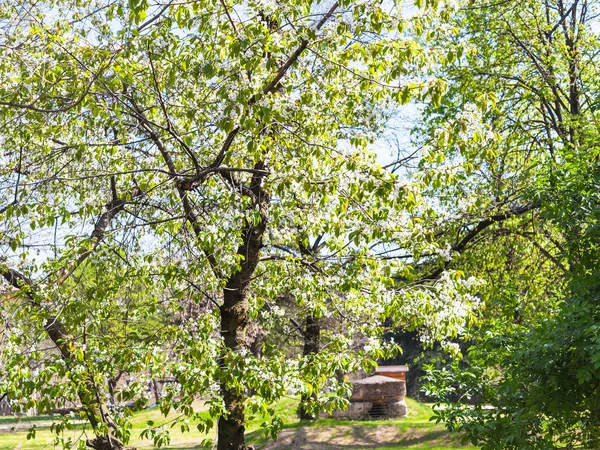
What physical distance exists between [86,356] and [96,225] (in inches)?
97.5

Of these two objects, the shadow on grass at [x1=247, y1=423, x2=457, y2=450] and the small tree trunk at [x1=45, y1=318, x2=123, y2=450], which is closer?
the small tree trunk at [x1=45, y1=318, x2=123, y2=450]

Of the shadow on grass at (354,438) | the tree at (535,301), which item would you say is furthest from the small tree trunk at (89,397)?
the shadow on grass at (354,438)

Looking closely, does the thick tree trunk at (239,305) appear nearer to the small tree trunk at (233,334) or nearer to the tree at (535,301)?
the small tree trunk at (233,334)

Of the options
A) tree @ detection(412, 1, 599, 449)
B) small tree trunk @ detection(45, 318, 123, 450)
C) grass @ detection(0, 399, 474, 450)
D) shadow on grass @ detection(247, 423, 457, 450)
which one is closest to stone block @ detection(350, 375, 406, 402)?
grass @ detection(0, 399, 474, 450)

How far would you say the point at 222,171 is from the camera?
7449 mm

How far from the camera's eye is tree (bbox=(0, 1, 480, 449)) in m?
6.04

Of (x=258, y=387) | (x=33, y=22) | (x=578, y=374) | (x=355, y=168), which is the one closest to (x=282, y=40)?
(x=355, y=168)

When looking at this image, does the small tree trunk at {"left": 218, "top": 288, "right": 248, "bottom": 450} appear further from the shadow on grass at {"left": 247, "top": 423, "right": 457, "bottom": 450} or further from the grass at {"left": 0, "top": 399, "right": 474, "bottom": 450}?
the shadow on grass at {"left": 247, "top": 423, "right": 457, "bottom": 450}

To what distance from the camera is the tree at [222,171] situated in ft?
19.8

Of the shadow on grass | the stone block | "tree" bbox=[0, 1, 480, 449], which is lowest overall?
the shadow on grass

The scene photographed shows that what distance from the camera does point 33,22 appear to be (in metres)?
6.61

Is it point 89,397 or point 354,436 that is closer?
point 89,397

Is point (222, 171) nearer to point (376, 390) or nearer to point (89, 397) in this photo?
point (89, 397)

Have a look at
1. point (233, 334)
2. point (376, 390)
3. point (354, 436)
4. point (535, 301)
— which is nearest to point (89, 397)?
point (233, 334)
